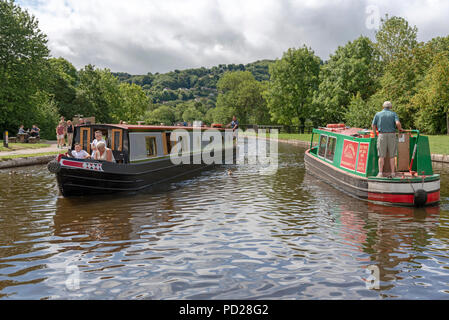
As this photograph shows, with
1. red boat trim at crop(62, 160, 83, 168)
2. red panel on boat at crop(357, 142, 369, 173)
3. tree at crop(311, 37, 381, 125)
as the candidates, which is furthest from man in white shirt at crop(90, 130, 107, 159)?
tree at crop(311, 37, 381, 125)

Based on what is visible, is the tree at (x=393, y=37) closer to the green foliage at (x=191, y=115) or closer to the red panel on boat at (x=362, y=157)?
the red panel on boat at (x=362, y=157)

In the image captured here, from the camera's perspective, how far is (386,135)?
402 inches

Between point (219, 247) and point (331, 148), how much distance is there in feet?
31.3

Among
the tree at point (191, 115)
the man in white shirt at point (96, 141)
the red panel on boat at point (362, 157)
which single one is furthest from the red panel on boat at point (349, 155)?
the tree at point (191, 115)

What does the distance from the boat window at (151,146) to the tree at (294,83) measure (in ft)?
143

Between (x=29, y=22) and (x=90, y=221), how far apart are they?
31.8m

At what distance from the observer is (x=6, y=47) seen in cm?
3194

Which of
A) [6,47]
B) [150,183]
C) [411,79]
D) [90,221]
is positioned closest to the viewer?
[90,221]

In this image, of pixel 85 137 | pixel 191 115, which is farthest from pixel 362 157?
pixel 191 115

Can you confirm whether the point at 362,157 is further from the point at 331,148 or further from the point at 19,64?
the point at 19,64

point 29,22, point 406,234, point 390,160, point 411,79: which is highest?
point 29,22

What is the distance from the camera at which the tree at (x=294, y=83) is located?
56.0 m
